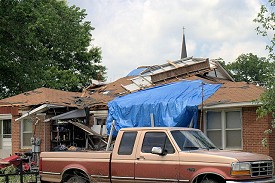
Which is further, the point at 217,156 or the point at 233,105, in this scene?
the point at 233,105

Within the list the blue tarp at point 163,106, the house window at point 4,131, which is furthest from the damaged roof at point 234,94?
the house window at point 4,131

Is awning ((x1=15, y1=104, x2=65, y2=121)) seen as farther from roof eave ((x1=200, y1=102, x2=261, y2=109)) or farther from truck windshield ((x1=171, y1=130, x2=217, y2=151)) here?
truck windshield ((x1=171, y1=130, x2=217, y2=151))

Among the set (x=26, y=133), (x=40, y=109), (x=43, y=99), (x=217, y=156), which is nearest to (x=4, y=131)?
(x=26, y=133)

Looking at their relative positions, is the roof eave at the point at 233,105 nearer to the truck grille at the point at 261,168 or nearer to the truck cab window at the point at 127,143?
the truck grille at the point at 261,168

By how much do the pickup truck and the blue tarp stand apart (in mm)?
5868

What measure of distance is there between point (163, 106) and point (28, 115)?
638 centimetres

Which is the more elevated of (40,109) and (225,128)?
(40,109)

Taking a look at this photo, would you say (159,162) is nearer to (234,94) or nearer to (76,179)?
(76,179)

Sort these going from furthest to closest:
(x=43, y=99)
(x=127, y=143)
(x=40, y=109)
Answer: (x=43, y=99) < (x=40, y=109) < (x=127, y=143)

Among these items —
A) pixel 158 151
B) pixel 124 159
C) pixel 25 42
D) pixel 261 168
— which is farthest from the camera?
pixel 25 42

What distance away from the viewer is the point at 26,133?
910 inches

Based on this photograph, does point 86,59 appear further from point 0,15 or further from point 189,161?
point 189,161

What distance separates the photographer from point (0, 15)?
28266 millimetres

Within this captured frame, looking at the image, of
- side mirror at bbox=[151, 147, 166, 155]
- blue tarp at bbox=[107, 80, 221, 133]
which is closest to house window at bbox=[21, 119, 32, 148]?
blue tarp at bbox=[107, 80, 221, 133]
